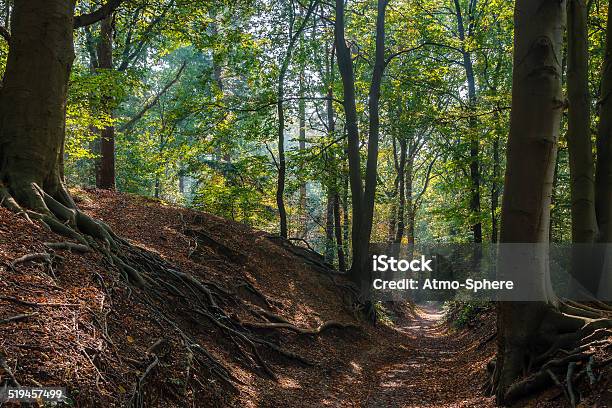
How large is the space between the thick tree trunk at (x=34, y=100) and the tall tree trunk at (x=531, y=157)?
6132 millimetres

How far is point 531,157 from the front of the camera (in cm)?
577

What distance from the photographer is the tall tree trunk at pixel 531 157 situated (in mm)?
5707

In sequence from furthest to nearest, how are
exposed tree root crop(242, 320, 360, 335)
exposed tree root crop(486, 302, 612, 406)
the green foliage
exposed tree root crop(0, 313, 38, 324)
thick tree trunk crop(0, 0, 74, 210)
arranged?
the green foliage
exposed tree root crop(242, 320, 360, 335)
thick tree trunk crop(0, 0, 74, 210)
exposed tree root crop(486, 302, 612, 406)
exposed tree root crop(0, 313, 38, 324)

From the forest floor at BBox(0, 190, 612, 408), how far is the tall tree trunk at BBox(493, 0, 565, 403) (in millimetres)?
829

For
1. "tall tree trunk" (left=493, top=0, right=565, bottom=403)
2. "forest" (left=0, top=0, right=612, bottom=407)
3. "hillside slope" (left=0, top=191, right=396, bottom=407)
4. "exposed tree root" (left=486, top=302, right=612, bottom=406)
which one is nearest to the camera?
"hillside slope" (left=0, top=191, right=396, bottom=407)

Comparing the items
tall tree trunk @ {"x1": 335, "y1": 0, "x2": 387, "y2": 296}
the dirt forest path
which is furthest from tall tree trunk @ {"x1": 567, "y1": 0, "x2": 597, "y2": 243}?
tall tree trunk @ {"x1": 335, "y1": 0, "x2": 387, "y2": 296}

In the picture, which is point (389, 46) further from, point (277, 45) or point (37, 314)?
point (37, 314)

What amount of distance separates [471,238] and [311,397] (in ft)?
50.8

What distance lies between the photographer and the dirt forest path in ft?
25.0

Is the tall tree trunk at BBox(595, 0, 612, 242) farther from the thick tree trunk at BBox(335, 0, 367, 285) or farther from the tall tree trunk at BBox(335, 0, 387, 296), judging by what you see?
the thick tree trunk at BBox(335, 0, 367, 285)

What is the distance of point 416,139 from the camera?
30844mm

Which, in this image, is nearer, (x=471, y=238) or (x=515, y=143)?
(x=515, y=143)

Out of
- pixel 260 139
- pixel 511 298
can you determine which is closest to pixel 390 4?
pixel 260 139

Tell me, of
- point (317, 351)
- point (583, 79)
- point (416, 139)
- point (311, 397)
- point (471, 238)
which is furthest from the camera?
point (416, 139)
